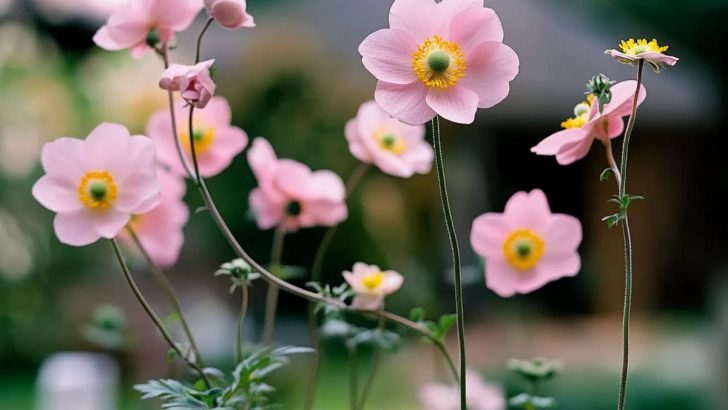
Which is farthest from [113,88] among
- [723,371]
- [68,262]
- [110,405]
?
[723,371]

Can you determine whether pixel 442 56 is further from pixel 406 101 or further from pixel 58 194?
pixel 58 194

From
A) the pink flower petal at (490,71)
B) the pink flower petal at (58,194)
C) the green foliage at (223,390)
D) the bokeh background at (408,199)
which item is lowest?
the green foliage at (223,390)

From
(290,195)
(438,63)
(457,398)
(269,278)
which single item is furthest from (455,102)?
(457,398)

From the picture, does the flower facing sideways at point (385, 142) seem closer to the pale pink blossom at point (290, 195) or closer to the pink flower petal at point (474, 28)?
the pale pink blossom at point (290, 195)

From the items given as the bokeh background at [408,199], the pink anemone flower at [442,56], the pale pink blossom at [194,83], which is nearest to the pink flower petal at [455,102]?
the pink anemone flower at [442,56]

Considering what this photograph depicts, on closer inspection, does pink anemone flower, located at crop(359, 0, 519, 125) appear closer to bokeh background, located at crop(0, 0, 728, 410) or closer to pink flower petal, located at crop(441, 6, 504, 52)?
pink flower petal, located at crop(441, 6, 504, 52)

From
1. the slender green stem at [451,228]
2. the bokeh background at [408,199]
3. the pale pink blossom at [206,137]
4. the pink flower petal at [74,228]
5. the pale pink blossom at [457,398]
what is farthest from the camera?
the bokeh background at [408,199]
